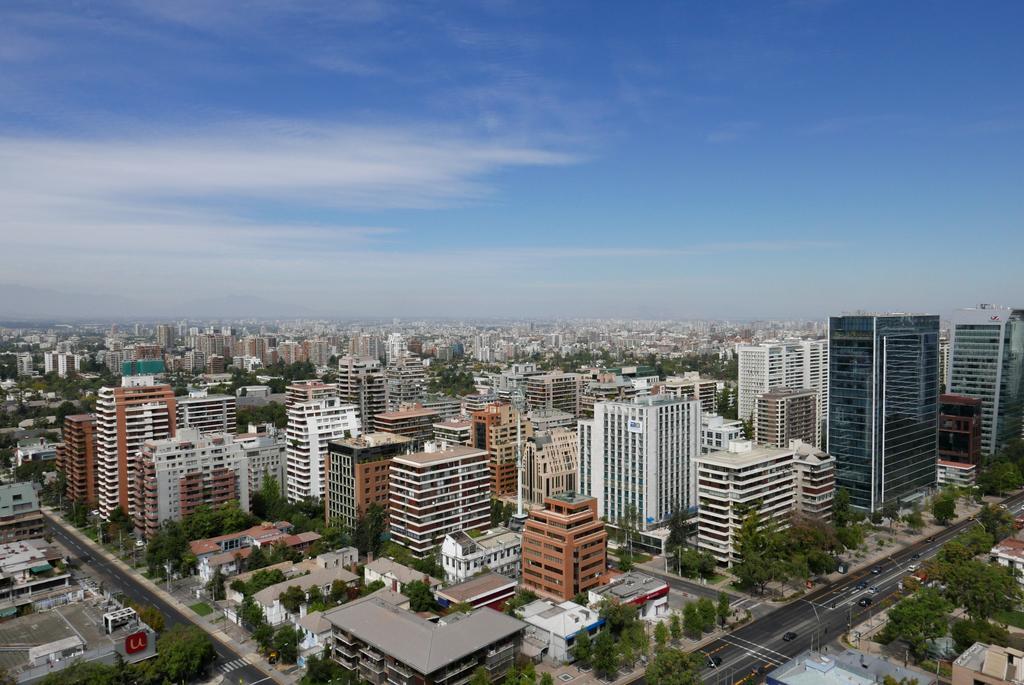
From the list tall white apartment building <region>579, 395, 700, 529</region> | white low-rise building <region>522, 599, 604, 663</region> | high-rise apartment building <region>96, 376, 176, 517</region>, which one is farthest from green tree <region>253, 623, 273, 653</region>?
high-rise apartment building <region>96, 376, 176, 517</region>

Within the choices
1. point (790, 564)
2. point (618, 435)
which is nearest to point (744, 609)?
point (790, 564)

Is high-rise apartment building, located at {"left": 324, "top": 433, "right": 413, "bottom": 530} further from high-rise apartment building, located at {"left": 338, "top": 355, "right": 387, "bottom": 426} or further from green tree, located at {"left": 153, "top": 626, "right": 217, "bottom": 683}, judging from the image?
high-rise apartment building, located at {"left": 338, "top": 355, "right": 387, "bottom": 426}

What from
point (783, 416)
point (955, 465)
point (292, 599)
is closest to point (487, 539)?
point (292, 599)

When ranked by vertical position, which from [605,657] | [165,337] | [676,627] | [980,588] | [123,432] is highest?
[165,337]

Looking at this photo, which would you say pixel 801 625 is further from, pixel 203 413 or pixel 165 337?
pixel 165 337

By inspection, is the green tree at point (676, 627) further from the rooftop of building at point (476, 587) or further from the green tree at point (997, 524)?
the green tree at point (997, 524)

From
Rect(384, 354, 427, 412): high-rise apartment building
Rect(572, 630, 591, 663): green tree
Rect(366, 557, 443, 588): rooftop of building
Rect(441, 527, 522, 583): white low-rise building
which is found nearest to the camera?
Rect(572, 630, 591, 663): green tree

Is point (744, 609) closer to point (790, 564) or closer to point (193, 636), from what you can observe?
point (790, 564)

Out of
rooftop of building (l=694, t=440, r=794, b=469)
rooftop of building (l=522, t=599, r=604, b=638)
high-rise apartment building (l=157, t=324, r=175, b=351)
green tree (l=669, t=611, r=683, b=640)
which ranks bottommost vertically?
green tree (l=669, t=611, r=683, b=640)
